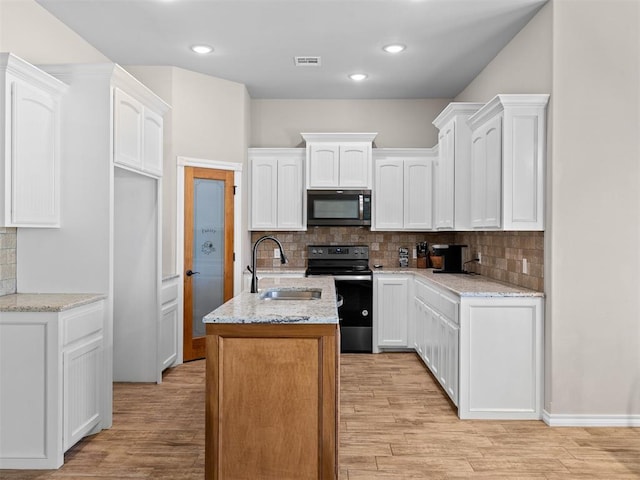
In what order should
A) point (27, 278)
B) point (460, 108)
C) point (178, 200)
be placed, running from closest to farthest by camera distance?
point (27, 278) → point (460, 108) → point (178, 200)

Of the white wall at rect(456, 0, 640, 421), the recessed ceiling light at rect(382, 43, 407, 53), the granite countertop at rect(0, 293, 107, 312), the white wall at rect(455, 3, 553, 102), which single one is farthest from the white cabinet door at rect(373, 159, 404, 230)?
the granite countertop at rect(0, 293, 107, 312)

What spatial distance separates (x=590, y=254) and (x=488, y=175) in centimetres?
92

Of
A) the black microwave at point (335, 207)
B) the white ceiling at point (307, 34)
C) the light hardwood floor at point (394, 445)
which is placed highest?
the white ceiling at point (307, 34)

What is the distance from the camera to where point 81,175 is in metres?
3.33

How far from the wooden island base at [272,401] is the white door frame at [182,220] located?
8.91 ft

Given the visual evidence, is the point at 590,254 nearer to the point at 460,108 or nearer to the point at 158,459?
the point at 460,108

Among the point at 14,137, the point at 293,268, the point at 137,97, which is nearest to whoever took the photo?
the point at 14,137

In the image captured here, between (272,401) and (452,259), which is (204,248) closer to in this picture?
(452,259)

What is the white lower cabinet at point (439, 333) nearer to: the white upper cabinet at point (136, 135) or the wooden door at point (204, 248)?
the wooden door at point (204, 248)

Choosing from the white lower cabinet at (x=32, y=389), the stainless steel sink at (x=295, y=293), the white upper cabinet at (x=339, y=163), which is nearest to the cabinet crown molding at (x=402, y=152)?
the white upper cabinet at (x=339, y=163)

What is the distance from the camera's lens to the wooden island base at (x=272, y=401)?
2.36 meters

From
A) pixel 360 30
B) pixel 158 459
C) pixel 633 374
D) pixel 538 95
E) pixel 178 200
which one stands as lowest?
pixel 158 459

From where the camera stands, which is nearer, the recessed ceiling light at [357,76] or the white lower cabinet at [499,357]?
the white lower cabinet at [499,357]

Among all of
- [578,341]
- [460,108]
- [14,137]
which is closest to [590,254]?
[578,341]
